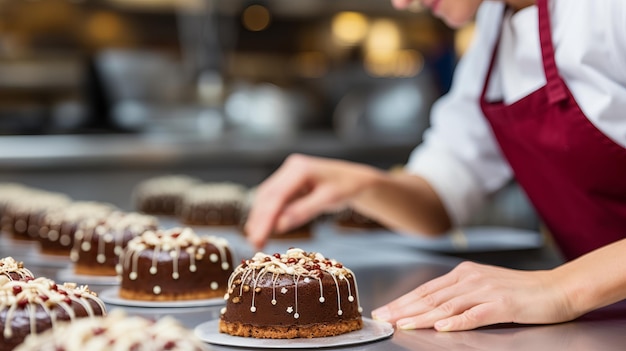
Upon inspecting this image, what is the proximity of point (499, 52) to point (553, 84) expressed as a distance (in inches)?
17.7

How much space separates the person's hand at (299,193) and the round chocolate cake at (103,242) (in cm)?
30

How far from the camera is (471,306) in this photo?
67.5 inches

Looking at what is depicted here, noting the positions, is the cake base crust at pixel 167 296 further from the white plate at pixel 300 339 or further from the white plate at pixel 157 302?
the white plate at pixel 300 339

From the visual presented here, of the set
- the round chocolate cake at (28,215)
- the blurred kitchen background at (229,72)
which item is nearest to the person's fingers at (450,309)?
the round chocolate cake at (28,215)

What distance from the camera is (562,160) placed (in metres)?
2.22

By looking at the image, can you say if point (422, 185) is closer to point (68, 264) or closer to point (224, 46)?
point (68, 264)

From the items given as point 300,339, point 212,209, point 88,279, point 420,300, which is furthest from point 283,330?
point 212,209

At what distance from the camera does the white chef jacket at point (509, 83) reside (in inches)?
81.7

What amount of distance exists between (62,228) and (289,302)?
130cm

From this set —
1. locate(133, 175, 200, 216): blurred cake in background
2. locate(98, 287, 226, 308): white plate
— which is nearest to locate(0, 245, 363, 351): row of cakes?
locate(98, 287, 226, 308): white plate

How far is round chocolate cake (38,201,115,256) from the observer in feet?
9.13

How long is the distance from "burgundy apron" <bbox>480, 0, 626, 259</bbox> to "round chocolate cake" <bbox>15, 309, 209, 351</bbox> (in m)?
1.26

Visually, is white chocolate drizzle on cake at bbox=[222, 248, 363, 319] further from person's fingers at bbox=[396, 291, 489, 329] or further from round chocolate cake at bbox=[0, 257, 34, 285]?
round chocolate cake at bbox=[0, 257, 34, 285]

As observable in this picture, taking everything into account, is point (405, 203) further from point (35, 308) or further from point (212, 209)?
point (35, 308)
